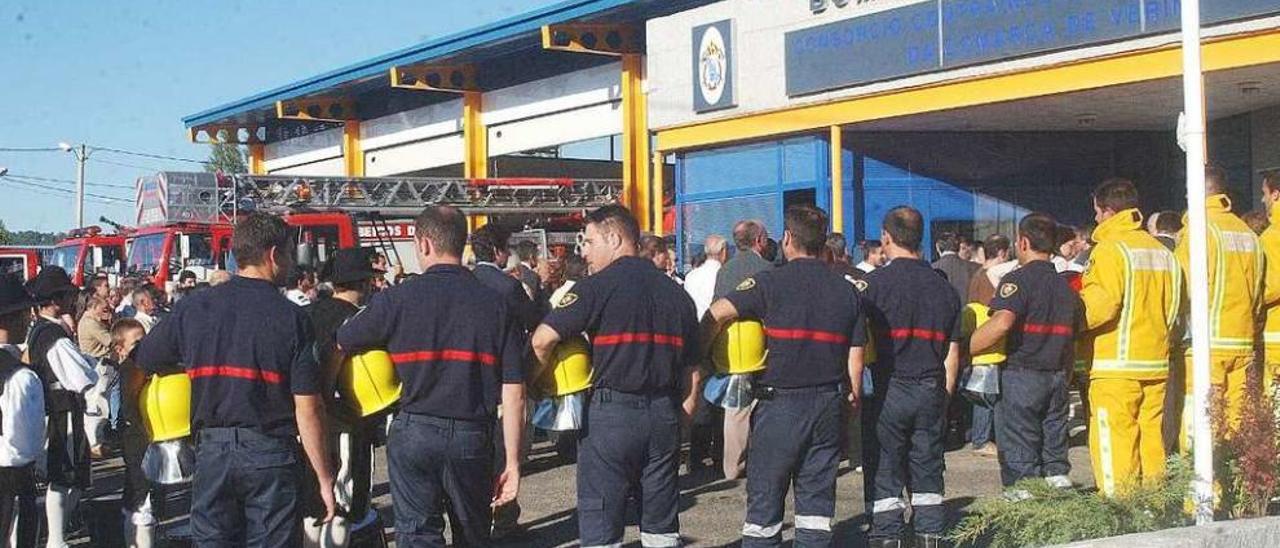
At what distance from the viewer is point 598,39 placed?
87.5 ft

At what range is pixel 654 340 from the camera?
660 cm

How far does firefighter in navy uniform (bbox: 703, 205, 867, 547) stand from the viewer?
7.04 m

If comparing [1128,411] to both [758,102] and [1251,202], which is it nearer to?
[1251,202]

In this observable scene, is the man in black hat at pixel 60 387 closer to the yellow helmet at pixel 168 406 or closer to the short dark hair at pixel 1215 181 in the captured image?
the yellow helmet at pixel 168 406

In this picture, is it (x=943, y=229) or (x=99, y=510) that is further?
(x=943, y=229)

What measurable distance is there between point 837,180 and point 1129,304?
12.4m

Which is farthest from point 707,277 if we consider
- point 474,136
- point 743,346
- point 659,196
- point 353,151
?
point 353,151

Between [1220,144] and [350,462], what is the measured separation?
1534 centimetres

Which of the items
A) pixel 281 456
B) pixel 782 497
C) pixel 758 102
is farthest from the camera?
pixel 758 102

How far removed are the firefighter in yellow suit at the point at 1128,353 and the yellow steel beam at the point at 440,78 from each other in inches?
960

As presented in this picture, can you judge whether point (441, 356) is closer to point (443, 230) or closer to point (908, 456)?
A: point (443, 230)

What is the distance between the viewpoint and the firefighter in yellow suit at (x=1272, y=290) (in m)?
8.63

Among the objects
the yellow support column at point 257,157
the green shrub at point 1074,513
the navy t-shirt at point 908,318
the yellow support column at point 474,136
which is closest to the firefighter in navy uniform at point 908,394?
the navy t-shirt at point 908,318

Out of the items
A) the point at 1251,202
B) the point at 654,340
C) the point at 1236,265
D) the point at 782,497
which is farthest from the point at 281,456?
the point at 1251,202
